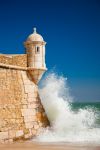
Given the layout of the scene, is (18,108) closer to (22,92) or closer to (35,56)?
(22,92)

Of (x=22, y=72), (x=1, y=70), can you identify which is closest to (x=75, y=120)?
(x=22, y=72)

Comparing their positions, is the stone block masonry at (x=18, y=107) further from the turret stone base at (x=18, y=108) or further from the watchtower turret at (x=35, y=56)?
the watchtower turret at (x=35, y=56)

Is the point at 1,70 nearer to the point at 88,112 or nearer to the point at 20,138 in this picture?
the point at 20,138

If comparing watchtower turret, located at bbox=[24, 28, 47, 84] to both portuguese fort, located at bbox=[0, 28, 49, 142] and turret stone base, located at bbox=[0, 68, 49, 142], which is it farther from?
turret stone base, located at bbox=[0, 68, 49, 142]

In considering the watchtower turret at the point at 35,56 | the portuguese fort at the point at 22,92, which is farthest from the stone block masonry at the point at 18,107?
the watchtower turret at the point at 35,56

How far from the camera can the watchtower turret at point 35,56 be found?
50.9ft

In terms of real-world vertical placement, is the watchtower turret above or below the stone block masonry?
above

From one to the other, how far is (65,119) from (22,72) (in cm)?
425

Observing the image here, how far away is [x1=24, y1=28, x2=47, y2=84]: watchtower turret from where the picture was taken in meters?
15.5

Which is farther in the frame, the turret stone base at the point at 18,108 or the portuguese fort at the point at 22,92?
the portuguese fort at the point at 22,92

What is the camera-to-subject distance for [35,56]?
51.1 feet

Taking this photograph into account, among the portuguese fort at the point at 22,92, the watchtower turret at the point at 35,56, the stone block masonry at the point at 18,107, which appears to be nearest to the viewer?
the stone block masonry at the point at 18,107

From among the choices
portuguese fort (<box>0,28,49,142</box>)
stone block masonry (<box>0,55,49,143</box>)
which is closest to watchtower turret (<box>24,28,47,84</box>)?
portuguese fort (<box>0,28,49,142</box>)

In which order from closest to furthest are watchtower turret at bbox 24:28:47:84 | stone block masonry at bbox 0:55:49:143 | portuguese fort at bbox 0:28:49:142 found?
stone block masonry at bbox 0:55:49:143
portuguese fort at bbox 0:28:49:142
watchtower turret at bbox 24:28:47:84
